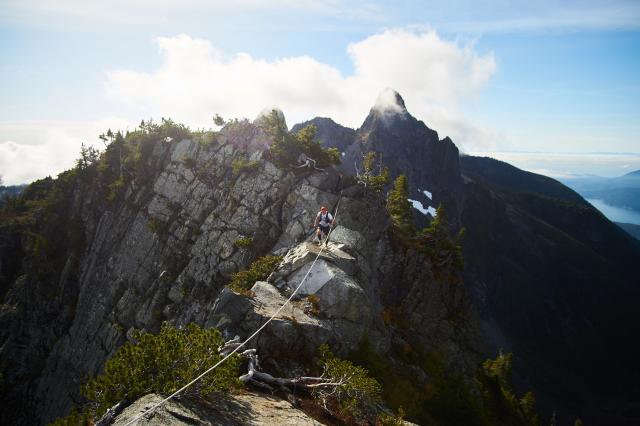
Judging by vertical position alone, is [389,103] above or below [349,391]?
above

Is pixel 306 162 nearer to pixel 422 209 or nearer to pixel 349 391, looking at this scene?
pixel 349 391

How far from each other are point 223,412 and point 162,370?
7.46 feet

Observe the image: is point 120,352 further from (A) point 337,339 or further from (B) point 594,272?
(B) point 594,272

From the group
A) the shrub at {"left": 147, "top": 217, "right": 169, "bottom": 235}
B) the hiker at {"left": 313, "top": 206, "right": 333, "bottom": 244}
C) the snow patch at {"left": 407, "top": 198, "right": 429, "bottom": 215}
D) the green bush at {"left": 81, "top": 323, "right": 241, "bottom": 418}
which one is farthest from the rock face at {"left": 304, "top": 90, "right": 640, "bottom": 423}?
the green bush at {"left": 81, "top": 323, "right": 241, "bottom": 418}

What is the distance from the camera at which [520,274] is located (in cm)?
15600

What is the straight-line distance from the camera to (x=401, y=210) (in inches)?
1479

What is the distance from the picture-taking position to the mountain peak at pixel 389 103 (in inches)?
6412

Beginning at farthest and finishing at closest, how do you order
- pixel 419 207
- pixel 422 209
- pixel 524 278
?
1. pixel 524 278
2. pixel 419 207
3. pixel 422 209

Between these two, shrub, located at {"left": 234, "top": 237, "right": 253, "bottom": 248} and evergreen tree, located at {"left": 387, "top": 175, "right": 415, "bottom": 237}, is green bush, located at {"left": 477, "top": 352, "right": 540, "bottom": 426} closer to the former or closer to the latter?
evergreen tree, located at {"left": 387, "top": 175, "right": 415, "bottom": 237}

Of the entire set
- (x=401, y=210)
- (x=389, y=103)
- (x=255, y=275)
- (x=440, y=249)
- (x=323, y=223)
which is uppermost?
(x=389, y=103)

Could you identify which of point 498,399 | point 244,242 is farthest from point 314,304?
point 498,399

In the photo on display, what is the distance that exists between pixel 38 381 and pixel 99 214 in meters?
20.6

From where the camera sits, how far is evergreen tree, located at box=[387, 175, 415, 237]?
37.5 meters

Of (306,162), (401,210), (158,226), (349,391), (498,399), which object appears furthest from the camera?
(158,226)
